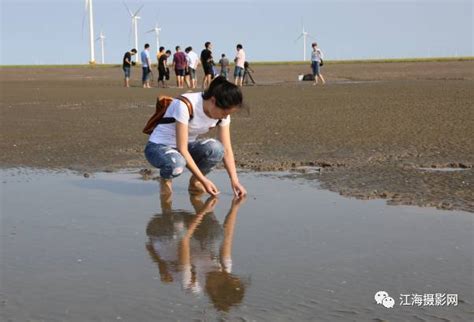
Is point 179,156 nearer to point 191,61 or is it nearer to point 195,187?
point 195,187

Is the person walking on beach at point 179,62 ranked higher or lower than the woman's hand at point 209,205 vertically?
higher

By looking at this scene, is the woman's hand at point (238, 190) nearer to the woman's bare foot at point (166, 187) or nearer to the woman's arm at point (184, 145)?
the woman's arm at point (184, 145)

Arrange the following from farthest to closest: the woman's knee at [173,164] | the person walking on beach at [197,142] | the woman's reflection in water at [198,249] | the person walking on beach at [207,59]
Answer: the person walking on beach at [207,59] < the woman's knee at [173,164] < the person walking on beach at [197,142] < the woman's reflection in water at [198,249]

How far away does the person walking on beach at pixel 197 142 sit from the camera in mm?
6055

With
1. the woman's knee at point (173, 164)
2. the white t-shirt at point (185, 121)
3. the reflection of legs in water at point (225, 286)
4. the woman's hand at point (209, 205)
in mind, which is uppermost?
the white t-shirt at point (185, 121)

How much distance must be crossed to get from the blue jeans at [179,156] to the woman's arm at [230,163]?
10 centimetres

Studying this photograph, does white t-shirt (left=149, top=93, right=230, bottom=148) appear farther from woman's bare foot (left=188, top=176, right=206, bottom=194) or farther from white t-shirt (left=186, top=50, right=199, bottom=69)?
white t-shirt (left=186, top=50, right=199, bottom=69)

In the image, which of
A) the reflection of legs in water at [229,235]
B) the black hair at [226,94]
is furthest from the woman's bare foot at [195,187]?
the black hair at [226,94]

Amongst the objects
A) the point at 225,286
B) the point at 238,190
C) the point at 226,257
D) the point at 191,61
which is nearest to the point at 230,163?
the point at 238,190

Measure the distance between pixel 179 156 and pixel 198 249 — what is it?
188cm

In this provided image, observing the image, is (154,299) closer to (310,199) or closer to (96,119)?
(310,199)

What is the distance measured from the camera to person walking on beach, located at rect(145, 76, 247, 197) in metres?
6.05

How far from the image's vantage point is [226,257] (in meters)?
4.47

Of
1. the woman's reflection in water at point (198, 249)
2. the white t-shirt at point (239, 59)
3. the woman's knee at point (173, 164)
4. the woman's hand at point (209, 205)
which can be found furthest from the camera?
the white t-shirt at point (239, 59)
